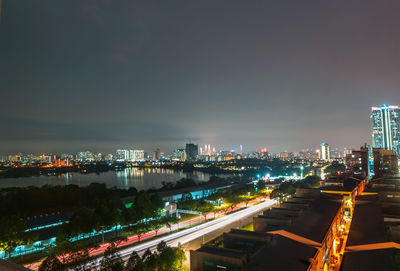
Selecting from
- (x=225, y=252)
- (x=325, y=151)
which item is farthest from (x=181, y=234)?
(x=325, y=151)

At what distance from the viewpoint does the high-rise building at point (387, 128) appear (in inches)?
1073

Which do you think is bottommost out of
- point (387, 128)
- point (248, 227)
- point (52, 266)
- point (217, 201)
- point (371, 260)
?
point (248, 227)

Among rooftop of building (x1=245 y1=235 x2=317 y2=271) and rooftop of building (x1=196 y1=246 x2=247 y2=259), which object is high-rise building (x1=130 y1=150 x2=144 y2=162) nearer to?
rooftop of building (x1=196 y1=246 x2=247 y2=259)

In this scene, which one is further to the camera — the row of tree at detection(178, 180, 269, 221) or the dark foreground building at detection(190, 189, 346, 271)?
the row of tree at detection(178, 180, 269, 221)

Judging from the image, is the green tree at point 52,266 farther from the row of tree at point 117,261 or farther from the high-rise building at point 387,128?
the high-rise building at point 387,128

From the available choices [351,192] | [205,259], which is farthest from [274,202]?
[205,259]

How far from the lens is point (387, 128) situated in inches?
1091

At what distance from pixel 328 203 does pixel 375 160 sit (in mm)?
13862

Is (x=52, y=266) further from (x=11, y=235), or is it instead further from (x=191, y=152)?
(x=191, y=152)

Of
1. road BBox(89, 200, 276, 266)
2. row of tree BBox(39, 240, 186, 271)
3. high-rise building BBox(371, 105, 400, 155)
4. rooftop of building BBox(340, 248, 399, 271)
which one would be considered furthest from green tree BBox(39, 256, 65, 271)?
Answer: high-rise building BBox(371, 105, 400, 155)

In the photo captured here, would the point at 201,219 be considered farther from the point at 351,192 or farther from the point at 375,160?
the point at 375,160

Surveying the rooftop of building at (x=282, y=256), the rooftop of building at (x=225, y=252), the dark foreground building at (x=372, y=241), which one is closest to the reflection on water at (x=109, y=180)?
the dark foreground building at (x=372, y=241)

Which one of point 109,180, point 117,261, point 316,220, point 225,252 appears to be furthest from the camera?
point 109,180

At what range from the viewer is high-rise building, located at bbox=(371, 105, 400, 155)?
27266 mm
